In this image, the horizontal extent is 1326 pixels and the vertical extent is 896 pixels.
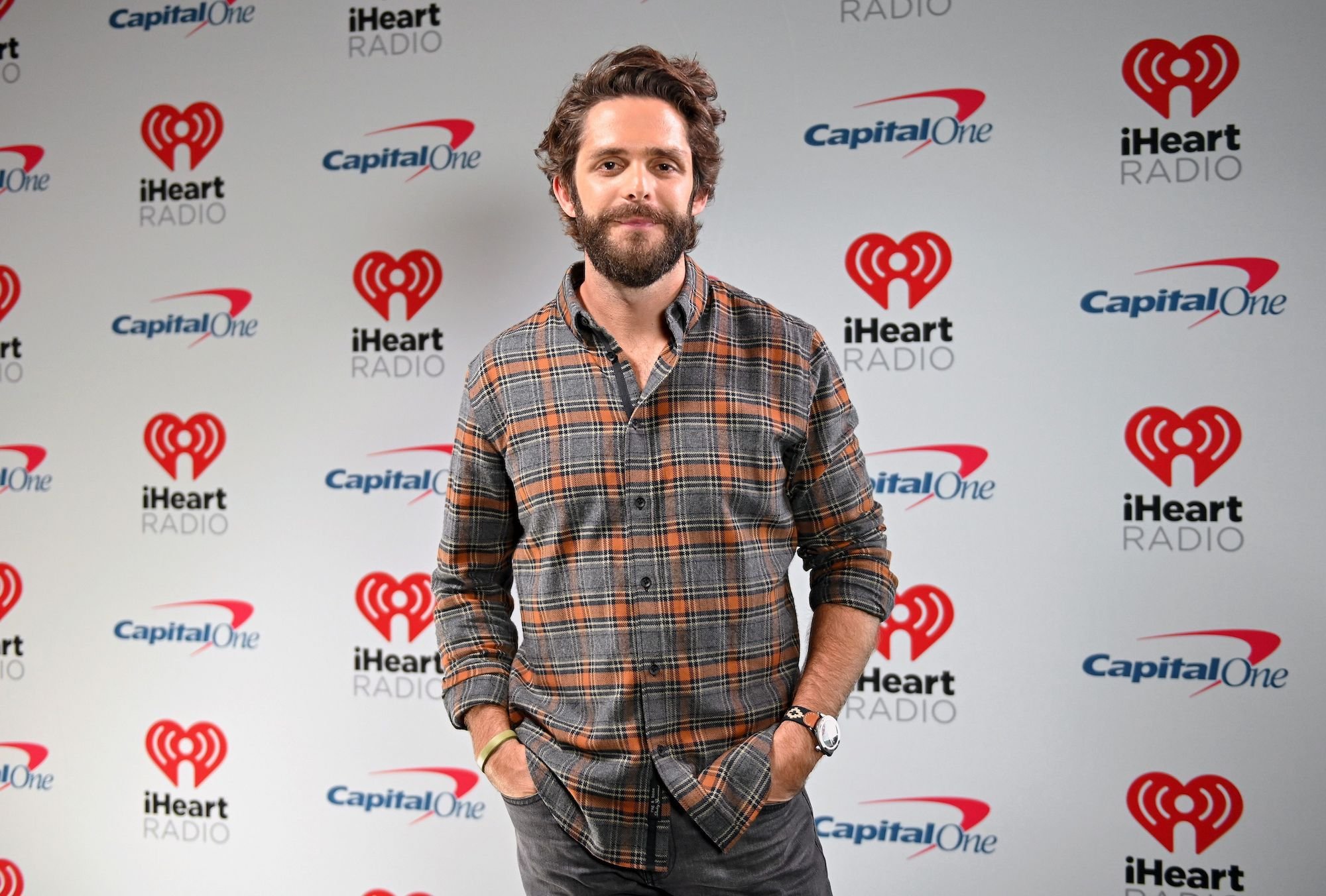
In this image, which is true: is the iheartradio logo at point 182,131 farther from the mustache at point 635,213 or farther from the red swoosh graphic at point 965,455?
the red swoosh graphic at point 965,455

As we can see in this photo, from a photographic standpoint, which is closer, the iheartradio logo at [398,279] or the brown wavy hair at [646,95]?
the brown wavy hair at [646,95]

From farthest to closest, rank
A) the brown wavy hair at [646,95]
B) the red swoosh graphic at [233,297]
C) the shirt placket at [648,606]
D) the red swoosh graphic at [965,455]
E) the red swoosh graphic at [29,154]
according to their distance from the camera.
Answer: the red swoosh graphic at [29,154]
the red swoosh graphic at [233,297]
the red swoosh graphic at [965,455]
the brown wavy hair at [646,95]
the shirt placket at [648,606]

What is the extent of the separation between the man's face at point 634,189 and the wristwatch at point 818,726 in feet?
2.28

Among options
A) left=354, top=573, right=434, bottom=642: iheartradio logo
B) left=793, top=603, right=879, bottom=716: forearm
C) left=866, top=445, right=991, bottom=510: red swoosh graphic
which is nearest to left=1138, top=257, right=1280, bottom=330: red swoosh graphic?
left=866, top=445, right=991, bottom=510: red swoosh graphic

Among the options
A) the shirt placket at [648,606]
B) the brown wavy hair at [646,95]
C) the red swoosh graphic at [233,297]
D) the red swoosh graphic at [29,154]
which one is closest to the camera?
the shirt placket at [648,606]

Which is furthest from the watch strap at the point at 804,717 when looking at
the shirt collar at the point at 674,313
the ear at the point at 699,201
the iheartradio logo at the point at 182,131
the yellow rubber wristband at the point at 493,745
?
the iheartradio logo at the point at 182,131

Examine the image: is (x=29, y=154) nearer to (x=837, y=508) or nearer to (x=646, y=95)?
(x=646, y=95)

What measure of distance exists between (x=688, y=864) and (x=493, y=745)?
1.13ft

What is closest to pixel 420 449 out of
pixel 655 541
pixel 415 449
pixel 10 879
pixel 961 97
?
pixel 415 449

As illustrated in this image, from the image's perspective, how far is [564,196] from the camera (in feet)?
5.24

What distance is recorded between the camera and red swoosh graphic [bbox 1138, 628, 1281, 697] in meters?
2.15

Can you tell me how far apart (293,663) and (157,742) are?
1.55 feet

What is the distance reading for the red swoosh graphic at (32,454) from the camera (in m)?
2.70

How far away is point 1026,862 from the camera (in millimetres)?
2242
